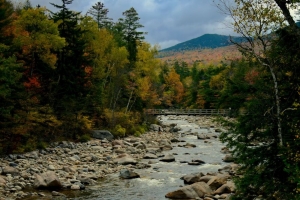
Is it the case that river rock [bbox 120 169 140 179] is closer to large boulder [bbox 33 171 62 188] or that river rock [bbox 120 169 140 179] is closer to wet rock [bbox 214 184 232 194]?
large boulder [bbox 33 171 62 188]

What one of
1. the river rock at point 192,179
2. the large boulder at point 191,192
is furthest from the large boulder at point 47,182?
the river rock at point 192,179

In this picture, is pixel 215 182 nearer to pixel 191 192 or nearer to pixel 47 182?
pixel 191 192

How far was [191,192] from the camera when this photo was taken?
631 inches

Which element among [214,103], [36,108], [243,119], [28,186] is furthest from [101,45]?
[214,103]

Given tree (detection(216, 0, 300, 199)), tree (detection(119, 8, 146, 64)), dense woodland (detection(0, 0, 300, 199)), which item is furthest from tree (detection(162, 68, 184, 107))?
tree (detection(216, 0, 300, 199))

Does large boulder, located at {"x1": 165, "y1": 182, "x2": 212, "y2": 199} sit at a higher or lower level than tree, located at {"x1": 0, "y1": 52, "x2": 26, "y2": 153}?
lower

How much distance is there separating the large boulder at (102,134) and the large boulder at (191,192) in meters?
18.4

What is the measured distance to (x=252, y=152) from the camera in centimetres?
1015

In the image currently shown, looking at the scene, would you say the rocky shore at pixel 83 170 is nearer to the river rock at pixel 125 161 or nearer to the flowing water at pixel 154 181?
the river rock at pixel 125 161

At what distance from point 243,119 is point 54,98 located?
22.3 m

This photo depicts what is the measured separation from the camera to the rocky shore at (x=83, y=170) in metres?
16.2

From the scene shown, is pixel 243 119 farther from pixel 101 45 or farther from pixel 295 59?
pixel 101 45

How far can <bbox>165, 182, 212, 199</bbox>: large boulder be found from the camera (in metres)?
15.8

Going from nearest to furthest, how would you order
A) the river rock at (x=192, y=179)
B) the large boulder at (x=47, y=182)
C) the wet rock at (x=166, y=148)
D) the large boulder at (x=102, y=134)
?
the large boulder at (x=47, y=182), the river rock at (x=192, y=179), the wet rock at (x=166, y=148), the large boulder at (x=102, y=134)
